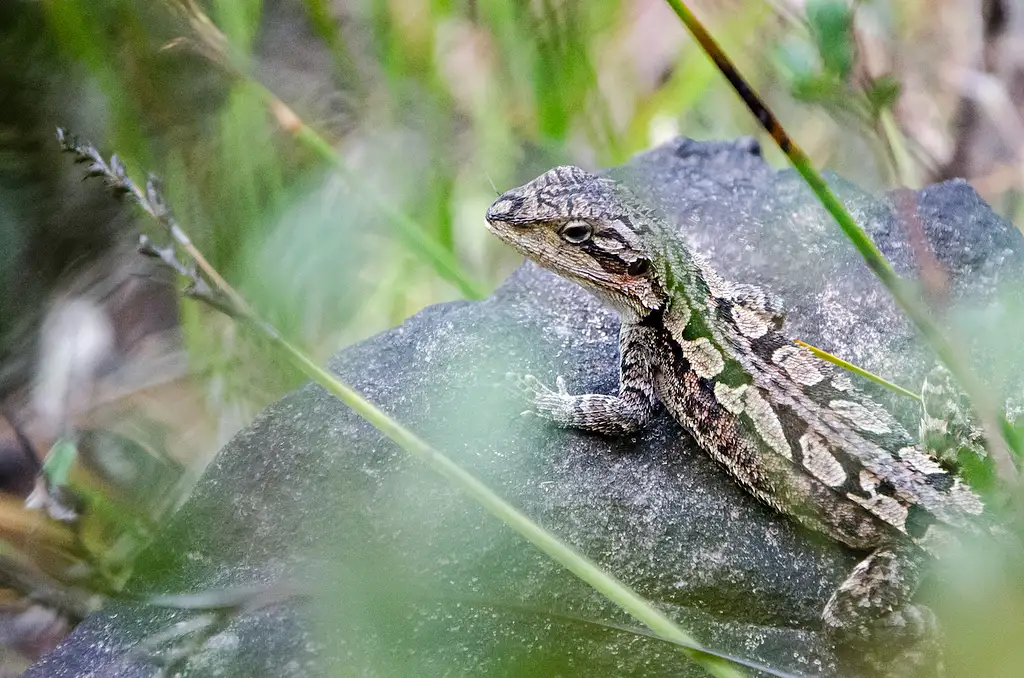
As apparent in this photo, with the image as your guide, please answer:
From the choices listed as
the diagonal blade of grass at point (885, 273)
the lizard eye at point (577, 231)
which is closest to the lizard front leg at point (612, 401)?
the lizard eye at point (577, 231)

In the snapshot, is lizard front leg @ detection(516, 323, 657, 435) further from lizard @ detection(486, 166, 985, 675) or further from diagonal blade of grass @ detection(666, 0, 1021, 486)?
diagonal blade of grass @ detection(666, 0, 1021, 486)

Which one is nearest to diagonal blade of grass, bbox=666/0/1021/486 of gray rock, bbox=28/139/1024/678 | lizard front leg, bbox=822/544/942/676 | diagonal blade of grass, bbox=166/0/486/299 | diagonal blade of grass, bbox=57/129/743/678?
diagonal blade of grass, bbox=57/129/743/678

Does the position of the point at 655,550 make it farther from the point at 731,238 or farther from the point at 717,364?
the point at 731,238

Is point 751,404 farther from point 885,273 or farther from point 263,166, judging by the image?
point 263,166

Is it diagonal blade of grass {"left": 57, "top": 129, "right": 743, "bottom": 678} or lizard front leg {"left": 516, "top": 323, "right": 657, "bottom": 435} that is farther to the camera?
lizard front leg {"left": 516, "top": 323, "right": 657, "bottom": 435}

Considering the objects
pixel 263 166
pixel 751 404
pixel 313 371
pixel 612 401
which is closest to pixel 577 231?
pixel 612 401

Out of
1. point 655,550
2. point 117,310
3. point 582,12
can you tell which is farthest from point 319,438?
point 582,12

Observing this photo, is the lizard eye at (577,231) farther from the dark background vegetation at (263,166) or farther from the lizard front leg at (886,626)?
the lizard front leg at (886,626)
